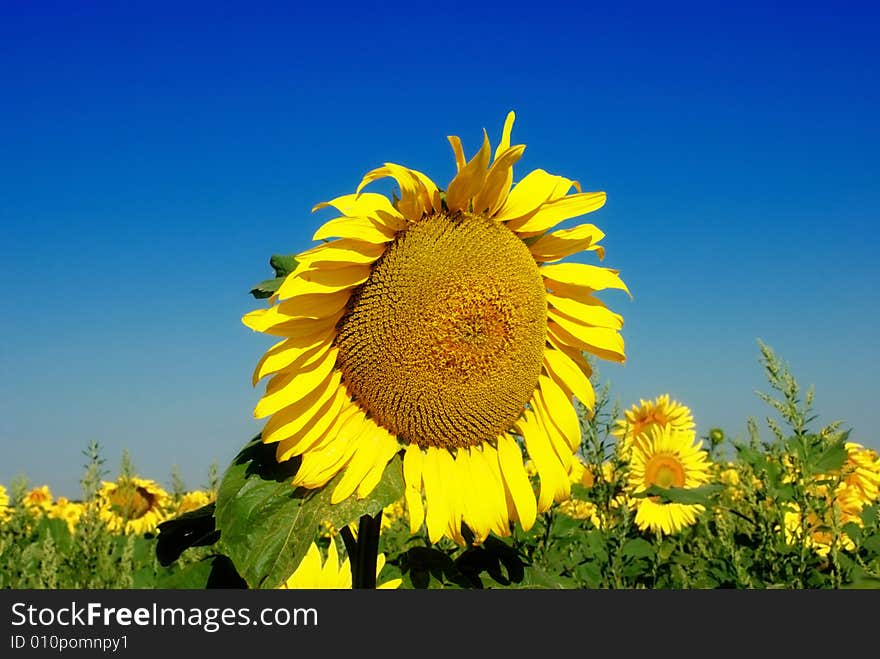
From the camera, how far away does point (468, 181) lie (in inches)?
93.5

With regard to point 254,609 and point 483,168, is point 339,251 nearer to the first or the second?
point 483,168

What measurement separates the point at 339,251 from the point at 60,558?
15.8 ft

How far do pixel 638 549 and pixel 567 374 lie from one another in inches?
133

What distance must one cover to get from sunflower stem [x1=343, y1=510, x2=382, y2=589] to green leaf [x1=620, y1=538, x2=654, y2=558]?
3467 mm

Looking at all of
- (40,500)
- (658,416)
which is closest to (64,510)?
(40,500)

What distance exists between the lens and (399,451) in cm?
253

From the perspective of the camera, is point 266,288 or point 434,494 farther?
point 434,494

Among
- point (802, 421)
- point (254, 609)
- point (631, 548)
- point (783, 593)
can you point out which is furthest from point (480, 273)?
point (631, 548)

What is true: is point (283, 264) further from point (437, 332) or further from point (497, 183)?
point (497, 183)

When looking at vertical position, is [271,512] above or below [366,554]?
above

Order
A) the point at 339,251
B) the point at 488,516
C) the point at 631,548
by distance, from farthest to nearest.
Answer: the point at 631,548
the point at 488,516
the point at 339,251

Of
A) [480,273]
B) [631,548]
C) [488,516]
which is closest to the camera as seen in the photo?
[480,273]

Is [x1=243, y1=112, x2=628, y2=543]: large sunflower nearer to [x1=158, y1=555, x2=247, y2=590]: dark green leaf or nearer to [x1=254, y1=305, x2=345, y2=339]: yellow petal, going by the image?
[x1=254, y1=305, x2=345, y2=339]: yellow petal

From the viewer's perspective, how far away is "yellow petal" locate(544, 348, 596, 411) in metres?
2.74
